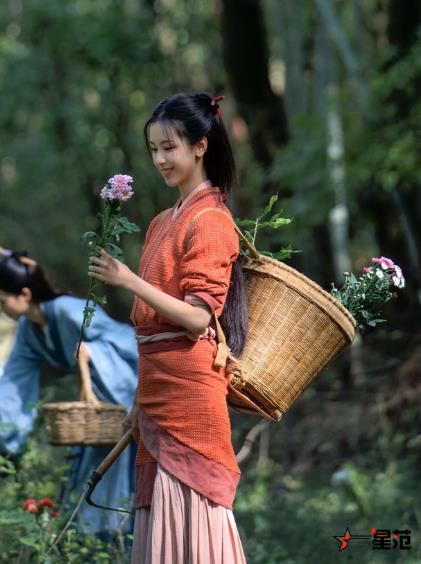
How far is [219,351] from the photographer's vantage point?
3.63 metres

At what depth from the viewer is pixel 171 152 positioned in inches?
145

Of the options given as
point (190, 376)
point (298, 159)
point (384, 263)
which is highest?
point (298, 159)

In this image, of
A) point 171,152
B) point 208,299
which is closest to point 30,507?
point 208,299

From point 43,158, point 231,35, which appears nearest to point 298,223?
point 231,35

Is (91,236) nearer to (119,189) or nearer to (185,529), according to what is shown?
(119,189)

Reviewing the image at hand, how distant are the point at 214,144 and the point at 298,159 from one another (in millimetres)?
6670

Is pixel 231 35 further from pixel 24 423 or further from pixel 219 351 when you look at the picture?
pixel 219 351

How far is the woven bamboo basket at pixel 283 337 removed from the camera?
3.73 metres

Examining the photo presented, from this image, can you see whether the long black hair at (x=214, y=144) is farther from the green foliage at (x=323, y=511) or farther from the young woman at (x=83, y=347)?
the green foliage at (x=323, y=511)

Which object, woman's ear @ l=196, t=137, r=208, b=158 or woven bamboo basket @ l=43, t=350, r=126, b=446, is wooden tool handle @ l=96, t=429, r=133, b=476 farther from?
woven bamboo basket @ l=43, t=350, r=126, b=446

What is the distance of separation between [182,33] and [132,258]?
20.3 feet

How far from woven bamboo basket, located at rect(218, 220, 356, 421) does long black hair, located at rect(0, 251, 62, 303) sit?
224 cm

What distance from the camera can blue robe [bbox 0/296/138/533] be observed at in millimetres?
5668

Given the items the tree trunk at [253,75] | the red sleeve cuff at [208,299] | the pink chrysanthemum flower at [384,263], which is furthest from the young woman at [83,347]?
the tree trunk at [253,75]
